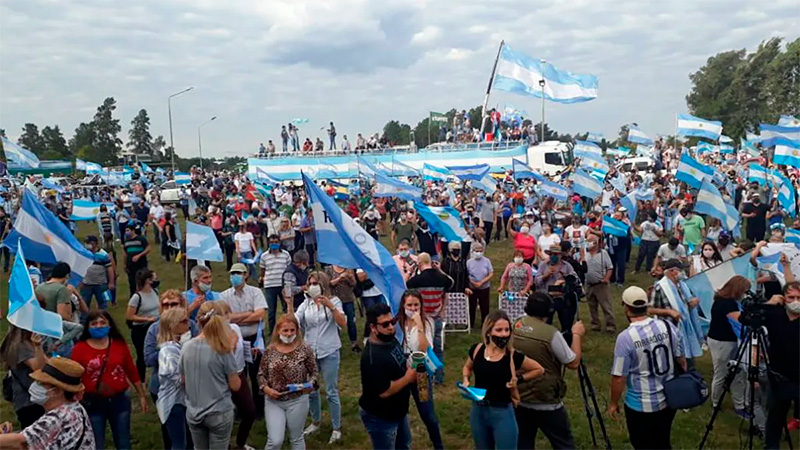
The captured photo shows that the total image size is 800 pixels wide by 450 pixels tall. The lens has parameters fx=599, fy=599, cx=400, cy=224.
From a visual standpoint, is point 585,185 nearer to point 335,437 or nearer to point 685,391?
point 335,437

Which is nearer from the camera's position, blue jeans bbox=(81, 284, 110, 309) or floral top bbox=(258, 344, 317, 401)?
floral top bbox=(258, 344, 317, 401)

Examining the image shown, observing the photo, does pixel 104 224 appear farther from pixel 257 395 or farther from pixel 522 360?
pixel 522 360

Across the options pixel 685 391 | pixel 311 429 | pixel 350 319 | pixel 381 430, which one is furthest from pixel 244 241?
pixel 685 391

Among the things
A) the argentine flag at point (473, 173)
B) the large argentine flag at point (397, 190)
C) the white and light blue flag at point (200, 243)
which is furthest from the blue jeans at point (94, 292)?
the argentine flag at point (473, 173)

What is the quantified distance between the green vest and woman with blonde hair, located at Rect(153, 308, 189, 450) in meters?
2.73

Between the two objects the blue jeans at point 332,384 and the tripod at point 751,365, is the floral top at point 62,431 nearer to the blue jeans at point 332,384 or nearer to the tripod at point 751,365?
the blue jeans at point 332,384

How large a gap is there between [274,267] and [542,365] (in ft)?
17.8

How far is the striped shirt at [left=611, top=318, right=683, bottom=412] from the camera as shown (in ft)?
14.9

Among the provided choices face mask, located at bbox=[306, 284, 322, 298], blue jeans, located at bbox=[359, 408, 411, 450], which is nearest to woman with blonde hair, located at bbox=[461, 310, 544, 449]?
blue jeans, located at bbox=[359, 408, 411, 450]

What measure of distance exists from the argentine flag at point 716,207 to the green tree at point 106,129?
95766 millimetres

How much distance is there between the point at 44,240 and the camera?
7.53 m

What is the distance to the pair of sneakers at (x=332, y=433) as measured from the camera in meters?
6.09

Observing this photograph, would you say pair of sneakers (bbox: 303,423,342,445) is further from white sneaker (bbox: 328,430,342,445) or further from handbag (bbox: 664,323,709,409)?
handbag (bbox: 664,323,709,409)

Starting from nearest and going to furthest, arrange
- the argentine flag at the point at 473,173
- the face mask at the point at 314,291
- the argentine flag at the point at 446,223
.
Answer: the face mask at the point at 314,291, the argentine flag at the point at 446,223, the argentine flag at the point at 473,173
